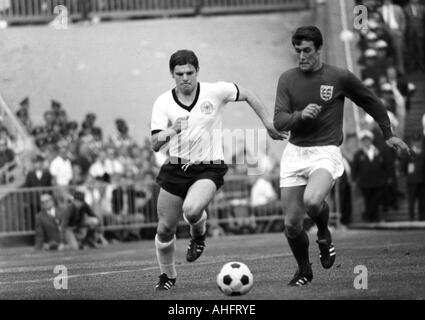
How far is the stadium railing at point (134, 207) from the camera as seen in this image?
25.9 meters

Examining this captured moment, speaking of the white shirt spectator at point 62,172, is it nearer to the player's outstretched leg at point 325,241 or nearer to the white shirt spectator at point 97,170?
the white shirt spectator at point 97,170

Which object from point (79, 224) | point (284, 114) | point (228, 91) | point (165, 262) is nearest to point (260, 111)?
point (228, 91)

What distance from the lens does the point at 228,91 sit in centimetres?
1298

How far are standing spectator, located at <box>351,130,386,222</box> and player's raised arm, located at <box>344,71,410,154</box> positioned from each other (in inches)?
529

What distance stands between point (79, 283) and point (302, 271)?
3.15 m

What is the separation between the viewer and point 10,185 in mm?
27406

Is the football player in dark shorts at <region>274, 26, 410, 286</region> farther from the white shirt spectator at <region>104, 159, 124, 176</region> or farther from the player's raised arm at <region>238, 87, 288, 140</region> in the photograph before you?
the white shirt spectator at <region>104, 159, 124, 176</region>

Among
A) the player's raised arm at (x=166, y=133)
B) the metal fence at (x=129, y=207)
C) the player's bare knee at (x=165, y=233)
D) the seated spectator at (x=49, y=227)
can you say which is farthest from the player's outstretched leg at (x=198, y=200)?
the metal fence at (x=129, y=207)

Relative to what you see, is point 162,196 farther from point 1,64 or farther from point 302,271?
point 1,64

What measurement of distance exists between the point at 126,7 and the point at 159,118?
21.6 meters

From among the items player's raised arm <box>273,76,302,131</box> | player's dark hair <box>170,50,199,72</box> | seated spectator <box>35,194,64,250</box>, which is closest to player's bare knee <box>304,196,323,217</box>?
player's raised arm <box>273,76,302,131</box>

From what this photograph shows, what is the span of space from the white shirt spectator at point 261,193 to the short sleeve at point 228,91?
44.5ft

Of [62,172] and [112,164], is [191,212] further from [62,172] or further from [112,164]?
[112,164]

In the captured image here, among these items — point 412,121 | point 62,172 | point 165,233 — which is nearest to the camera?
point 165,233
